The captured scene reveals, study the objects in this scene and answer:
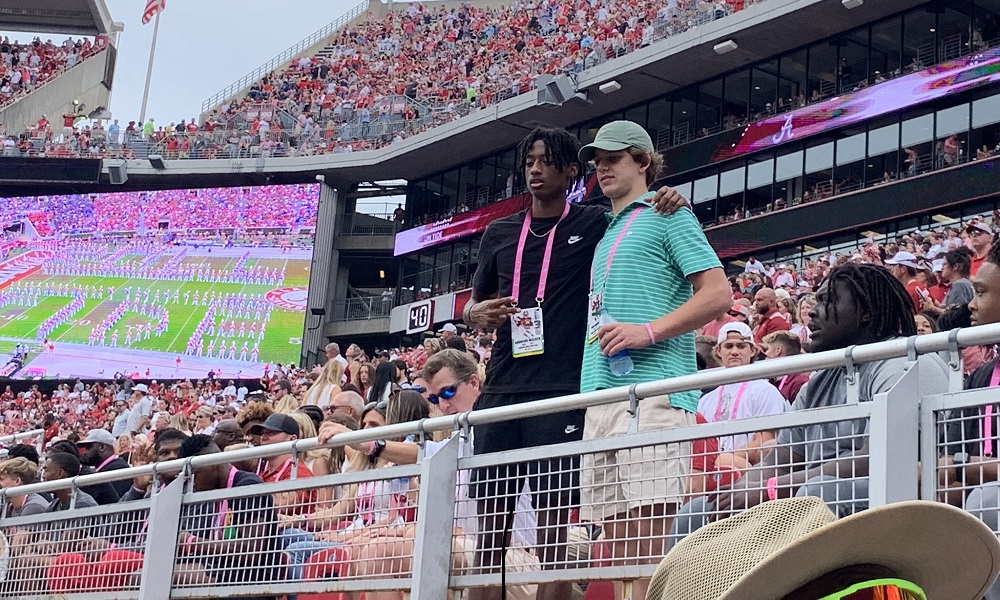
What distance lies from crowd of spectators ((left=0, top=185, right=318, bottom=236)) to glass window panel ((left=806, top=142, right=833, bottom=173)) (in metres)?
13.2

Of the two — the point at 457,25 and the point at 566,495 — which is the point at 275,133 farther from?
the point at 566,495

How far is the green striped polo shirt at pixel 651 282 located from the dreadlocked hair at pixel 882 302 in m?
0.57

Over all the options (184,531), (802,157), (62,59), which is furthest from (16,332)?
(184,531)

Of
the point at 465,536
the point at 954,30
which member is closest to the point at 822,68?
the point at 954,30

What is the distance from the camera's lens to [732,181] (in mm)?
26188

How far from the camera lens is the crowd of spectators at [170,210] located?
105ft

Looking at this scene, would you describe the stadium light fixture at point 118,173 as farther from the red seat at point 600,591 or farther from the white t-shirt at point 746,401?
the red seat at point 600,591

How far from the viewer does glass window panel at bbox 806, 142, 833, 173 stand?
24.2 metres

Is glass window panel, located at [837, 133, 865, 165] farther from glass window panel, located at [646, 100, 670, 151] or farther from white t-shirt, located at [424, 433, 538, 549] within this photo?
white t-shirt, located at [424, 433, 538, 549]

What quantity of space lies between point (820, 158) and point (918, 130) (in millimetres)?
2125

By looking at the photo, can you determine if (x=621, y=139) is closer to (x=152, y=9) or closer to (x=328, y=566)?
(x=328, y=566)

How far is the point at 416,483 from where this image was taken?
4023 millimetres

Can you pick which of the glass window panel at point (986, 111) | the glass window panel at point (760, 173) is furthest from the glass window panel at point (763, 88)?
the glass window panel at point (986, 111)

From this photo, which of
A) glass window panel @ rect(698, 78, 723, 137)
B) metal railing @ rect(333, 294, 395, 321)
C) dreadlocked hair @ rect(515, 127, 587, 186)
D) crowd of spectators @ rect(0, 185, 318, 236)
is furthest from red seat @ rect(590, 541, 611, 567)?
metal railing @ rect(333, 294, 395, 321)
